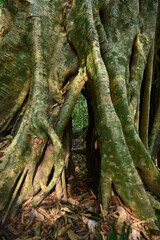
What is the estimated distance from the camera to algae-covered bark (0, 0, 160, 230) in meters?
1.92

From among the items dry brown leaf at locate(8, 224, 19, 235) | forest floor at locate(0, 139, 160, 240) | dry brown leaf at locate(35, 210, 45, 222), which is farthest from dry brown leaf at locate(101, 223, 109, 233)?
dry brown leaf at locate(8, 224, 19, 235)

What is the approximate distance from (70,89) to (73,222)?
147cm

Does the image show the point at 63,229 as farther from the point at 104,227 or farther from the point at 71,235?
the point at 104,227

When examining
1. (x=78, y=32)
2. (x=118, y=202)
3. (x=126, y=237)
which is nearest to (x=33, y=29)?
(x=78, y=32)

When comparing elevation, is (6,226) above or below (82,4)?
below

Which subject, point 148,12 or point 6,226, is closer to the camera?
point 6,226

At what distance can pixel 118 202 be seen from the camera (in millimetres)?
1926

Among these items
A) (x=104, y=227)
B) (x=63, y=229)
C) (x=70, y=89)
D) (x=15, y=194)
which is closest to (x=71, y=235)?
(x=63, y=229)

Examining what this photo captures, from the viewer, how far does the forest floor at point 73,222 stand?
60.3 inches

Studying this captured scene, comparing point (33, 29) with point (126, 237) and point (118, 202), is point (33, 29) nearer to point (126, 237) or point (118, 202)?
point (118, 202)

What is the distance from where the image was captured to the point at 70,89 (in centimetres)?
239

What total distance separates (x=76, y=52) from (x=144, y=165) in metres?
1.72

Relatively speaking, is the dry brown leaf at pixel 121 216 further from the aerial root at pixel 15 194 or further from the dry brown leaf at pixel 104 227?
the aerial root at pixel 15 194

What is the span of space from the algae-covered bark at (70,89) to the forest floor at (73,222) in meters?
0.09
